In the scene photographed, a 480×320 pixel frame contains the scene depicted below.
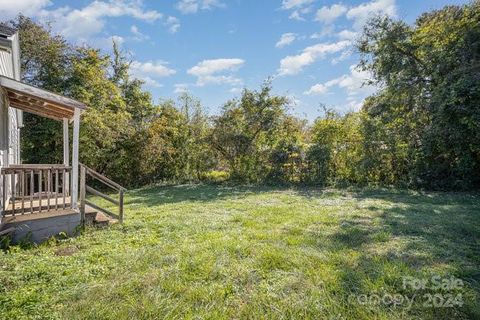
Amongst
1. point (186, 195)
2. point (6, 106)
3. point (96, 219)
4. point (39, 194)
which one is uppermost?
point (6, 106)

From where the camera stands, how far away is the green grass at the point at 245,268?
275 cm

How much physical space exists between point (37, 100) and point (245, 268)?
5659mm

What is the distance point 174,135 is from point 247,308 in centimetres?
1476

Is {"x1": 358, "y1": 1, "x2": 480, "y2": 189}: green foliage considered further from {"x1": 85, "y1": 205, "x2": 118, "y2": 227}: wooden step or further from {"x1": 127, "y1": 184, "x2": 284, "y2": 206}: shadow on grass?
{"x1": 85, "y1": 205, "x2": 118, "y2": 227}: wooden step

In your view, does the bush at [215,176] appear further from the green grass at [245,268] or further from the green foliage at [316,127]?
the green grass at [245,268]

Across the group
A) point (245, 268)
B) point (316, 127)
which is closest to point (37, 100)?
point (245, 268)

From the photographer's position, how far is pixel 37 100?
6004 millimetres

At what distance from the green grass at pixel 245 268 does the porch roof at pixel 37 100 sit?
258 cm

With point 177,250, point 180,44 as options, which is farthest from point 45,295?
point 180,44

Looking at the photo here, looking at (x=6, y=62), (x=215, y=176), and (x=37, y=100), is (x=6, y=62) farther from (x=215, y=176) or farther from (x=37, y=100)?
(x=215, y=176)

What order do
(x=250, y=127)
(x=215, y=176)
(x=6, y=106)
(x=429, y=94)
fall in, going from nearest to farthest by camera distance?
(x=6, y=106)
(x=429, y=94)
(x=250, y=127)
(x=215, y=176)

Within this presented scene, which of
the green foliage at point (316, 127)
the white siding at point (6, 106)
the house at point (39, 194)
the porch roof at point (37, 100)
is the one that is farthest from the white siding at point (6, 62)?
the green foliage at point (316, 127)

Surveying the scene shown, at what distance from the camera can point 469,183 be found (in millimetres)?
10938

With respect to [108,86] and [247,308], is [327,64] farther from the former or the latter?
[247,308]
